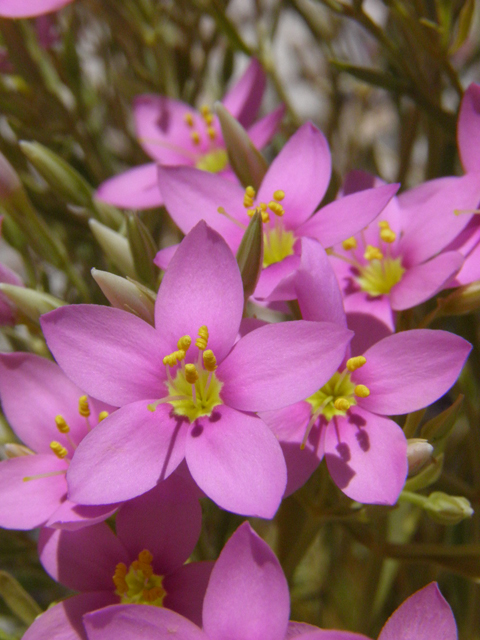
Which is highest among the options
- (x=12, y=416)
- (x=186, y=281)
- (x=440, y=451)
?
(x=186, y=281)

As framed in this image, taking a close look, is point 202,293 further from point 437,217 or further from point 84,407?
point 437,217

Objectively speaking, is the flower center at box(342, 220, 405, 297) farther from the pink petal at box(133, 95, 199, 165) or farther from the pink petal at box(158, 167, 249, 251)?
the pink petal at box(133, 95, 199, 165)

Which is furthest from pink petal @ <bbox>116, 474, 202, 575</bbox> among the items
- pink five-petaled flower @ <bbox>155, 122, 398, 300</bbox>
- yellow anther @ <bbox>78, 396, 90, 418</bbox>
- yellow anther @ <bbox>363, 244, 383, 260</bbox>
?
yellow anther @ <bbox>363, 244, 383, 260</bbox>

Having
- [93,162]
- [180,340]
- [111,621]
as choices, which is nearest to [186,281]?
[180,340]

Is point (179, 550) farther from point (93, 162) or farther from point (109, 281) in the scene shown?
point (93, 162)

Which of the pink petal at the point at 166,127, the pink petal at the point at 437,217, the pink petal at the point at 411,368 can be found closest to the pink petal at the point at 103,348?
the pink petal at the point at 411,368

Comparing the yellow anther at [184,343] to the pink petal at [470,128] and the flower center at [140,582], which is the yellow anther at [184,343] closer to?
the flower center at [140,582]

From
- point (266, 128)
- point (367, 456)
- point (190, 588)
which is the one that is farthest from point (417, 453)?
point (266, 128)
